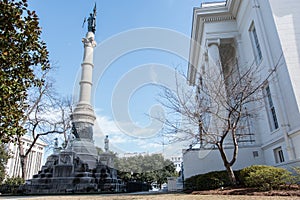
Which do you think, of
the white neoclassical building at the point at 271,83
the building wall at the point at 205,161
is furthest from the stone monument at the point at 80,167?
the white neoclassical building at the point at 271,83

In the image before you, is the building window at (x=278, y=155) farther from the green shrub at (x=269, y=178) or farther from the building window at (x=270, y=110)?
the green shrub at (x=269, y=178)

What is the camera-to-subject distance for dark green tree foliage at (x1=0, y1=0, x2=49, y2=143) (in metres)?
4.64

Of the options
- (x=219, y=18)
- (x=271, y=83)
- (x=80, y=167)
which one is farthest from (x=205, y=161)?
(x=219, y=18)

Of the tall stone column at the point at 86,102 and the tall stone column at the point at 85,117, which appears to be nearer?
the tall stone column at the point at 85,117

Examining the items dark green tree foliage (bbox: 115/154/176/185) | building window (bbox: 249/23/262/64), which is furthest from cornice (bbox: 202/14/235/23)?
dark green tree foliage (bbox: 115/154/176/185)

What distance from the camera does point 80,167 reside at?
13680 mm

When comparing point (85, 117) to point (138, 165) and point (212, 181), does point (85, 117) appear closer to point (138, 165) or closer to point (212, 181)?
point (212, 181)

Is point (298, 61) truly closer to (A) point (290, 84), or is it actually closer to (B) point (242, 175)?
(A) point (290, 84)

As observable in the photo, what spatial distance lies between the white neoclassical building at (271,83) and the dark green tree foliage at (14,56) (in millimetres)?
9207

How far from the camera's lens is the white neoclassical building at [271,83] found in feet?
34.1

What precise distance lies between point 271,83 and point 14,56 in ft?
39.9

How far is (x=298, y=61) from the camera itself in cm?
1066

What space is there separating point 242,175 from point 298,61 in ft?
21.6

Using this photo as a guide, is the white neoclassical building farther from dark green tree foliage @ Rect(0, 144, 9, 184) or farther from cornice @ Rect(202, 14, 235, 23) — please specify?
dark green tree foliage @ Rect(0, 144, 9, 184)
